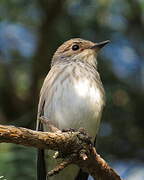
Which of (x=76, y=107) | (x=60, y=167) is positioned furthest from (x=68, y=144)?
(x=76, y=107)

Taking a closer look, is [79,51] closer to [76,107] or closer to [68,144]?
[76,107]

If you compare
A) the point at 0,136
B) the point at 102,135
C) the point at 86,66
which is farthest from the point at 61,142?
the point at 102,135

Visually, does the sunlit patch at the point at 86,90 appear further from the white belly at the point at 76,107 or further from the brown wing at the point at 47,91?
the brown wing at the point at 47,91

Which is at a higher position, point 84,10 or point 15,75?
point 84,10

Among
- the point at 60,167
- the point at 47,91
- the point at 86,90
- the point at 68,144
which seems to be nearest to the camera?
the point at 60,167

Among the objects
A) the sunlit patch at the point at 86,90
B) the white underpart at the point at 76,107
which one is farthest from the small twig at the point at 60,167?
the sunlit patch at the point at 86,90

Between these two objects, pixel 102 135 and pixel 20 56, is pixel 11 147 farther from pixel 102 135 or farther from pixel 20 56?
pixel 20 56

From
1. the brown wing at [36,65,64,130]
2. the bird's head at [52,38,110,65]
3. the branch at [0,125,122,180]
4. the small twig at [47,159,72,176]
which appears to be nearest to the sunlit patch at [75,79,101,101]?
the brown wing at [36,65,64,130]
